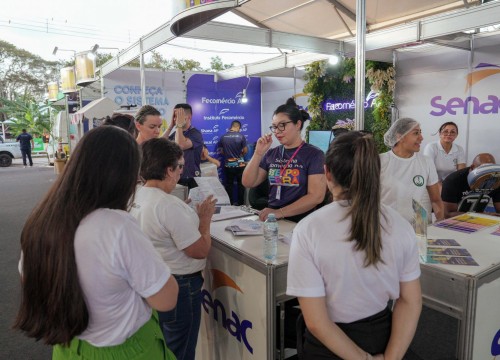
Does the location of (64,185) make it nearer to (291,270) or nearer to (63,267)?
(63,267)

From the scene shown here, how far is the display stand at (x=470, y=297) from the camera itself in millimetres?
1427

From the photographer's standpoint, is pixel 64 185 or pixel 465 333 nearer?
pixel 64 185

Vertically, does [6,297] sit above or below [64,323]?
below

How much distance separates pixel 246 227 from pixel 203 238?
1.50ft

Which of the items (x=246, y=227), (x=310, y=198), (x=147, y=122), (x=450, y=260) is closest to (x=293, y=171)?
(x=310, y=198)

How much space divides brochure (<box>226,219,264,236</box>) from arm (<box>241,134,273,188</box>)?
430mm

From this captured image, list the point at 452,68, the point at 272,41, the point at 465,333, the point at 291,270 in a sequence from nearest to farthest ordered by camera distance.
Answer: the point at 291,270, the point at 465,333, the point at 272,41, the point at 452,68

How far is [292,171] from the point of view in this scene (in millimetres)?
2303

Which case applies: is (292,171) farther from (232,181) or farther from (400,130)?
(232,181)

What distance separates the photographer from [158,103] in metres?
7.57

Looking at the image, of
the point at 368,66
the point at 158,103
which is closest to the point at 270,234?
the point at 368,66

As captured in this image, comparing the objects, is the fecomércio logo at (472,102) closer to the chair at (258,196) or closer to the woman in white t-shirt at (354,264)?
the chair at (258,196)

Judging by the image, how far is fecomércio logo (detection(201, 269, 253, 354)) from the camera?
71.6 inches

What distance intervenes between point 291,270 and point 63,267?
61 centimetres
